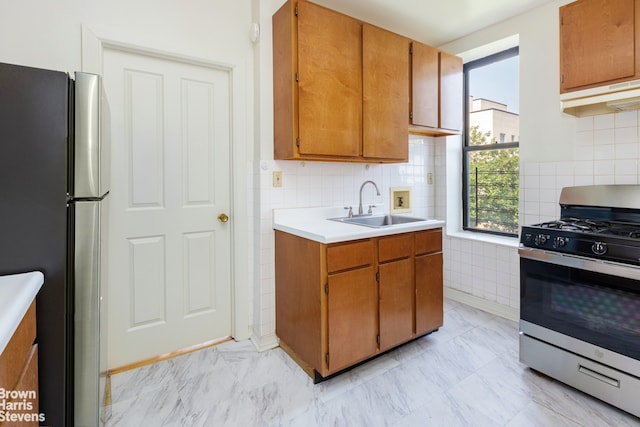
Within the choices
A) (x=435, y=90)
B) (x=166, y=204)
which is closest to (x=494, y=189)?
(x=435, y=90)

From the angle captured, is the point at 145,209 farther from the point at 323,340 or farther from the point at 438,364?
the point at 438,364

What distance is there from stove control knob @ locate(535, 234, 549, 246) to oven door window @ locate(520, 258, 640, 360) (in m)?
0.12

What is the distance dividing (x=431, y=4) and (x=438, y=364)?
104 inches

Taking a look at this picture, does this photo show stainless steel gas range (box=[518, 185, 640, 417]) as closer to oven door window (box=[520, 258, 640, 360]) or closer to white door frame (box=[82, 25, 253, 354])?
oven door window (box=[520, 258, 640, 360])

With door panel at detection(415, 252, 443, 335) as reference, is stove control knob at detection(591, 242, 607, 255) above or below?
above

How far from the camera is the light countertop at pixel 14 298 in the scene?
30.5 inches

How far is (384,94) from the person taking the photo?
243 centimetres

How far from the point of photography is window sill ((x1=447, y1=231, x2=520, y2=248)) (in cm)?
282

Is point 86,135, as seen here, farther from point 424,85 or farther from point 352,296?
point 424,85

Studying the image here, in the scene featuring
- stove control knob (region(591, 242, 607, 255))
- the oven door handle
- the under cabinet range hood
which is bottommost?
the oven door handle

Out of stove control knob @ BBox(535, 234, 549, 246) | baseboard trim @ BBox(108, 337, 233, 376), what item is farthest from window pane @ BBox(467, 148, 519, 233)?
baseboard trim @ BBox(108, 337, 233, 376)

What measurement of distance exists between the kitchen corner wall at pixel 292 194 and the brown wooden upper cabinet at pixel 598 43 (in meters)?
1.46

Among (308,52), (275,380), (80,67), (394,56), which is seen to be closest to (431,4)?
(394,56)

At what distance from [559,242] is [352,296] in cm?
120
